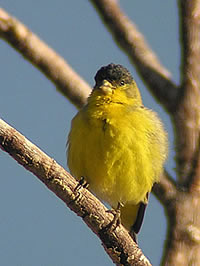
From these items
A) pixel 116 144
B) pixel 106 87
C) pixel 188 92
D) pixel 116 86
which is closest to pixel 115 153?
pixel 116 144

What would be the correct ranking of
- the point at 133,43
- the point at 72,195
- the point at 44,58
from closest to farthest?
the point at 72,195, the point at 44,58, the point at 133,43

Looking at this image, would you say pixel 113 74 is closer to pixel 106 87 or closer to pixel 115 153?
pixel 106 87

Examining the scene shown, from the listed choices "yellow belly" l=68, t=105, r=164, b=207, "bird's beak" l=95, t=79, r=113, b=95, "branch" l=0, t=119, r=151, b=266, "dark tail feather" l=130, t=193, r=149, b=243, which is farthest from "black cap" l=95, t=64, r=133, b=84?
"branch" l=0, t=119, r=151, b=266

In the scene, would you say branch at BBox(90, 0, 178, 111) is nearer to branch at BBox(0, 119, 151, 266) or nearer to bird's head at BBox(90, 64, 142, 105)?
bird's head at BBox(90, 64, 142, 105)

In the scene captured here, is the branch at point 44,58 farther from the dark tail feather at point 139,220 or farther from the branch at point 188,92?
the dark tail feather at point 139,220

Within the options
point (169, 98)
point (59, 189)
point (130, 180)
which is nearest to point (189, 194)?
point (130, 180)

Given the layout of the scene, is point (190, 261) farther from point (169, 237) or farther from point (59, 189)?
point (59, 189)
